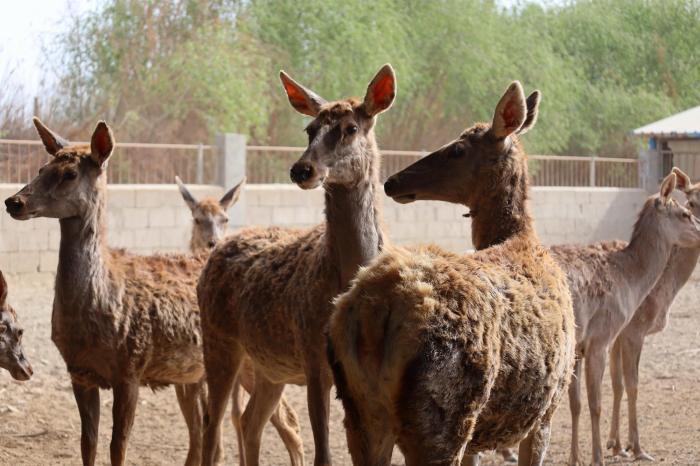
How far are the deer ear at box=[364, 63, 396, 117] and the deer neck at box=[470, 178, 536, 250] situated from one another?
3.76ft

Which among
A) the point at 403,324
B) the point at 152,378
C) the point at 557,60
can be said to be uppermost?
the point at 557,60

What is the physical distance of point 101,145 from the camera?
27.3ft

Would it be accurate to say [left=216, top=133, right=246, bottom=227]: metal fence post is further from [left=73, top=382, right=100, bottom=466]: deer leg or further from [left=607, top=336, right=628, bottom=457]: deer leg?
[left=73, top=382, right=100, bottom=466]: deer leg

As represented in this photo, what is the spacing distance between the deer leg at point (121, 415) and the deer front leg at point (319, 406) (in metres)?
1.72

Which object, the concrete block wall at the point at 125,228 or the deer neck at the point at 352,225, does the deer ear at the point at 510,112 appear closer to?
the deer neck at the point at 352,225

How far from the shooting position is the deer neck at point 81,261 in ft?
27.3

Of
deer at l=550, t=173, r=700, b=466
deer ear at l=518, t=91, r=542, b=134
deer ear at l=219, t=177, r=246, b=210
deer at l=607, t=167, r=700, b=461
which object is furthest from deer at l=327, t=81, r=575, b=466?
deer ear at l=219, t=177, r=246, b=210

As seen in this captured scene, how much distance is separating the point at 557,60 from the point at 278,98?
1063cm

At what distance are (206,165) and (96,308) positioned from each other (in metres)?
14.6

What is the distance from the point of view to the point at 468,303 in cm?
→ 468

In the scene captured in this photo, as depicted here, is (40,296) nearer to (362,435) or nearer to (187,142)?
(362,435)

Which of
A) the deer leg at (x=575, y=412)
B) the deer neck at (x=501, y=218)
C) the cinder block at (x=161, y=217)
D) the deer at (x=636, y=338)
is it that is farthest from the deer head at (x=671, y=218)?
the cinder block at (x=161, y=217)

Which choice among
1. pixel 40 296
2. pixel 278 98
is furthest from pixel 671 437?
pixel 278 98

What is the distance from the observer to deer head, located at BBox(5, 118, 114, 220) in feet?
27.0
